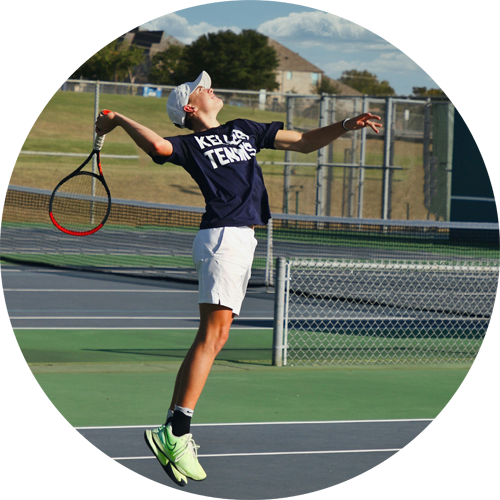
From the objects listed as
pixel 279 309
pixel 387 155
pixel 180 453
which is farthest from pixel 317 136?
pixel 387 155

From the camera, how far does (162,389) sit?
6.56 m

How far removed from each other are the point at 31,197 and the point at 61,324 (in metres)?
15.3

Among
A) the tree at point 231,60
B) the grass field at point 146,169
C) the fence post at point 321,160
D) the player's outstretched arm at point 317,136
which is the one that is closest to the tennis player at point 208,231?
the player's outstretched arm at point 317,136

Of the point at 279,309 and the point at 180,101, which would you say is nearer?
the point at 180,101

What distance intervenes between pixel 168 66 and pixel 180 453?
5013 centimetres

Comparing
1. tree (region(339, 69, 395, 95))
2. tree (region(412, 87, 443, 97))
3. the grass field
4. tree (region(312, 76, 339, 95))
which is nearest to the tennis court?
the grass field

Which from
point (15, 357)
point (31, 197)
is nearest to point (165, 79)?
point (31, 197)

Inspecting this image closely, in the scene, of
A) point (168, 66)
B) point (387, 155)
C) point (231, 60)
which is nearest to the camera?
point (387, 155)

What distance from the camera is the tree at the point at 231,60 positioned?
5147cm

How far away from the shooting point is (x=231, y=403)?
6.18 m

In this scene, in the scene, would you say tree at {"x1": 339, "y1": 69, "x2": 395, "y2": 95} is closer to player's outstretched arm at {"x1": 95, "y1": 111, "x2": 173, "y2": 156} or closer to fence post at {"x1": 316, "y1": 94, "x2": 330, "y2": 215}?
fence post at {"x1": 316, "y1": 94, "x2": 330, "y2": 215}

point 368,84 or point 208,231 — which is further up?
point 368,84

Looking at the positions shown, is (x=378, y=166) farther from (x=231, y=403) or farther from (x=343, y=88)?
(x=343, y=88)

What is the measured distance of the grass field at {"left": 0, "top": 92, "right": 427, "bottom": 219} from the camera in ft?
99.3
